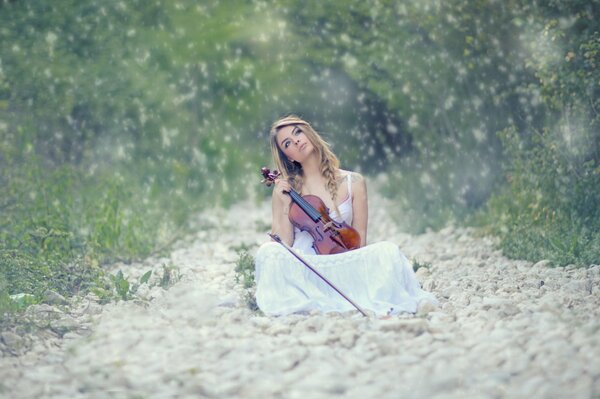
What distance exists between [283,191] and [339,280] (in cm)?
65

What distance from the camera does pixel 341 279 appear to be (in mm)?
5211

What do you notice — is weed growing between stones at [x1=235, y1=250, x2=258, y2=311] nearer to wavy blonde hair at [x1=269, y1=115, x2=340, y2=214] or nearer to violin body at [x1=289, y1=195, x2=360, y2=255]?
violin body at [x1=289, y1=195, x2=360, y2=255]

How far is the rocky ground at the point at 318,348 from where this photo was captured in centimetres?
351

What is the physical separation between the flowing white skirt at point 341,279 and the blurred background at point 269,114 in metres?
1.53

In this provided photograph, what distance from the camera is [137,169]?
40.3ft

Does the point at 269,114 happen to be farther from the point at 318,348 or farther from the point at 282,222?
the point at 318,348

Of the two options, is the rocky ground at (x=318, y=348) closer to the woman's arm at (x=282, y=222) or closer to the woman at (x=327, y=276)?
the woman at (x=327, y=276)

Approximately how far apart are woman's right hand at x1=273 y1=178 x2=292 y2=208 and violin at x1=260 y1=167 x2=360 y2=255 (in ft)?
0.14

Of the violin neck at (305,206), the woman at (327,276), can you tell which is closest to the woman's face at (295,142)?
the woman at (327,276)

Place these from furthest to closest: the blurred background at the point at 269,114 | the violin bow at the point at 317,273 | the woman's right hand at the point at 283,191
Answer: the blurred background at the point at 269,114 → the woman's right hand at the point at 283,191 → the violin bow at the point at 317,273

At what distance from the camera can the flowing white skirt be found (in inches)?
202

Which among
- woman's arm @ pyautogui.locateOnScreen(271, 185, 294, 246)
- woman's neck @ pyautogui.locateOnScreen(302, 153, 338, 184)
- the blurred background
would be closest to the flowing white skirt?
woman's arm @ pyautogui.locateOnScreen(271, 185, 294, 246)

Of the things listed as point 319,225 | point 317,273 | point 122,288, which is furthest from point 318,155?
point 122,288

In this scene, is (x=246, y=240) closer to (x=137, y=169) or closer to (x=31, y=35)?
(x=137, y=169)
